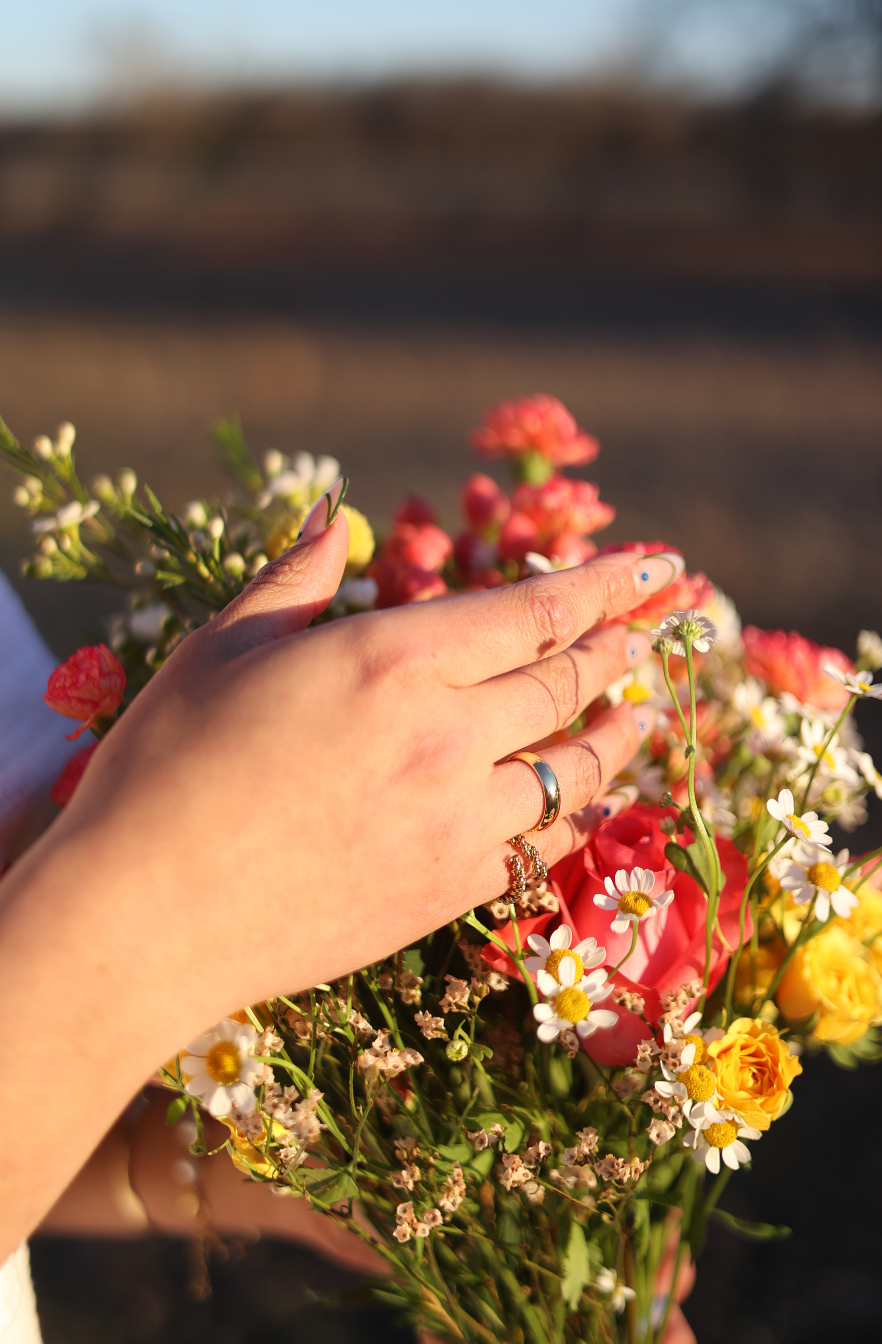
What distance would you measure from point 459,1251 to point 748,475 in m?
3.19

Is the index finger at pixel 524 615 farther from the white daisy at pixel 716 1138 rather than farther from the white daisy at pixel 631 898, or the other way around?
the white daisy at pixel 716 1138

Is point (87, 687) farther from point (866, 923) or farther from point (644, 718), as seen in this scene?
point (866, 923)

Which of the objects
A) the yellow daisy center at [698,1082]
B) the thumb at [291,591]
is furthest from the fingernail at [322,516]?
the yellow daisy center at [698,1082]

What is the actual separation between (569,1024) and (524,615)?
193mm

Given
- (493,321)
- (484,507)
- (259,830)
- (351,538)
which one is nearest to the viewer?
(259,830)

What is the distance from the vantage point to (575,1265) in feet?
1.61

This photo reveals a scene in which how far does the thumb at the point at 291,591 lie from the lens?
43 cm

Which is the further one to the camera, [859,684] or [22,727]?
[22,727]

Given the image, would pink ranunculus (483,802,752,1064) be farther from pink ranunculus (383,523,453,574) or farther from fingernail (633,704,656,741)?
pink ranunculus (383,523,453,574)

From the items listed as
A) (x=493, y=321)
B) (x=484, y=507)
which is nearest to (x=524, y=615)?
(x=484, y=507)

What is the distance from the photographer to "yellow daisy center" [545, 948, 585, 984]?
440 millimetres

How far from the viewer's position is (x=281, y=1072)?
1.60 ft

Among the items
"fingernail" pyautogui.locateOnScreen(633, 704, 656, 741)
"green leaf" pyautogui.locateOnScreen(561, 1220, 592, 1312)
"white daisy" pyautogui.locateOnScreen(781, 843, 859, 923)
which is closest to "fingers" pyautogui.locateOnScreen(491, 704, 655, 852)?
"fingernail" pyautogui.locateOnScreen(633, 704, 656, 741)

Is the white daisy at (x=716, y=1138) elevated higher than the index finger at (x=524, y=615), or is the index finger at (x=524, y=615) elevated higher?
the index finger at (x=524, y=615)
